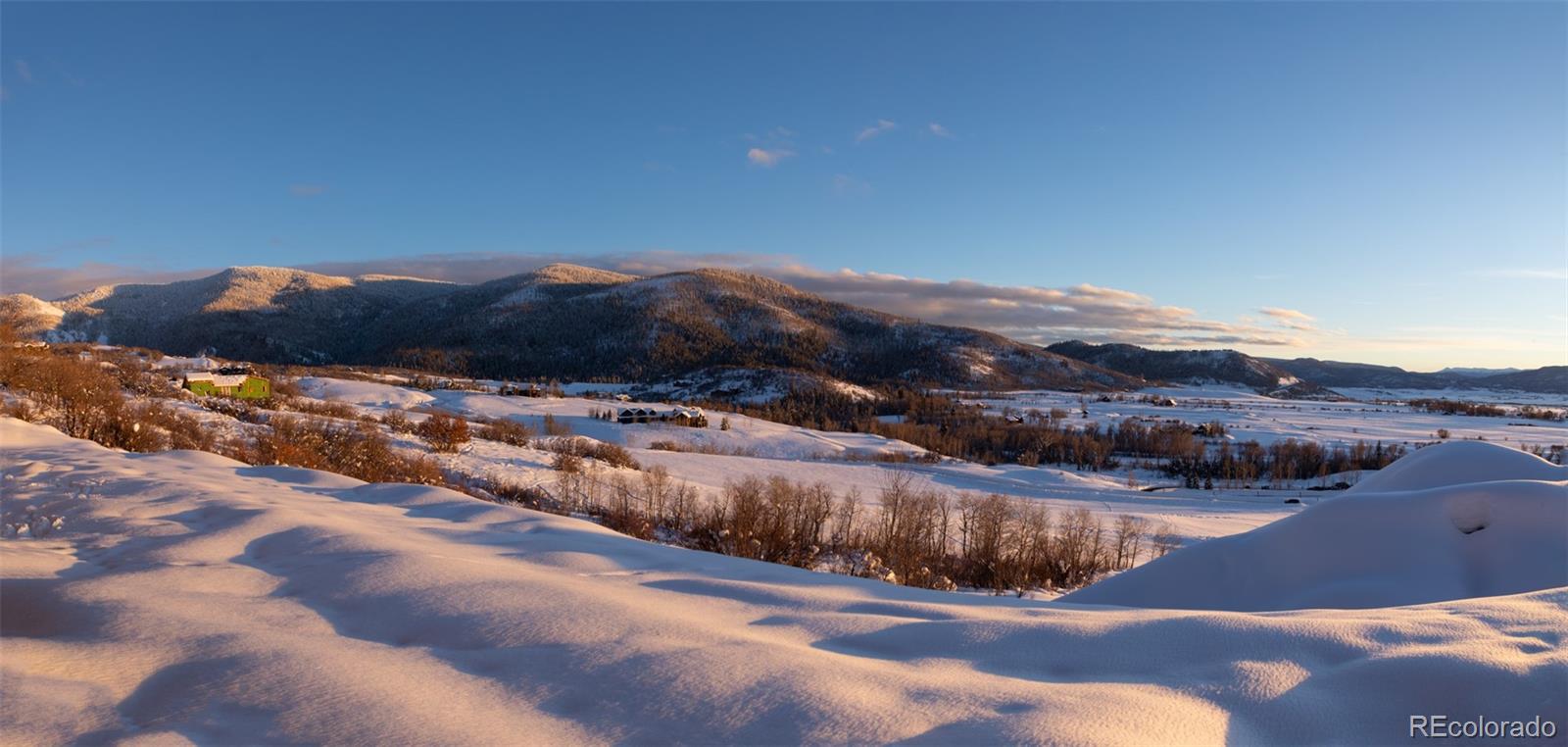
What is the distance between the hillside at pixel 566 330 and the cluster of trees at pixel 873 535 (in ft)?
209

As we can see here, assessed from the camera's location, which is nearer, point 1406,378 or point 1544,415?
point 1544,415

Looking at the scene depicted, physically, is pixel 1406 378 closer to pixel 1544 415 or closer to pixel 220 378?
pixel 1544 415

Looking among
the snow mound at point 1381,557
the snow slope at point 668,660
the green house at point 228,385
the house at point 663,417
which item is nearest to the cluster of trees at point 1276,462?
the house at point 663,417

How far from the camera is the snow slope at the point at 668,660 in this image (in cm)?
241

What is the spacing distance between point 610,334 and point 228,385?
76541 mm

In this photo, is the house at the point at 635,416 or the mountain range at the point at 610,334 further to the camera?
the mountain range at the point at 610,334

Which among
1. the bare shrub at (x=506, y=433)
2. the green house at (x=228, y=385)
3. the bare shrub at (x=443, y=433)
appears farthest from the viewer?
the green house at (x=228, y=385)

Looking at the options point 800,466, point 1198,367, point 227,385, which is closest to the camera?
point 227,385

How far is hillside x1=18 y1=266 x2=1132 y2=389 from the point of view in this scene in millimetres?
93438

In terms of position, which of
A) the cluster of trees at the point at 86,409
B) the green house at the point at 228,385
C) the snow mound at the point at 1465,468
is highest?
the snow mound at the point at 1465,468

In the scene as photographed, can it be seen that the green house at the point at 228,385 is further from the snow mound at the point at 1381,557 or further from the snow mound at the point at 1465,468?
the snow mound at the point at 1465,468

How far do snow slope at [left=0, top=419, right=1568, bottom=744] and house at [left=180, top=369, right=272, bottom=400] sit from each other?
22.3m

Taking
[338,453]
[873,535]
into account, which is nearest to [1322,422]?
[873,535]

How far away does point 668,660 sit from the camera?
113 inches
